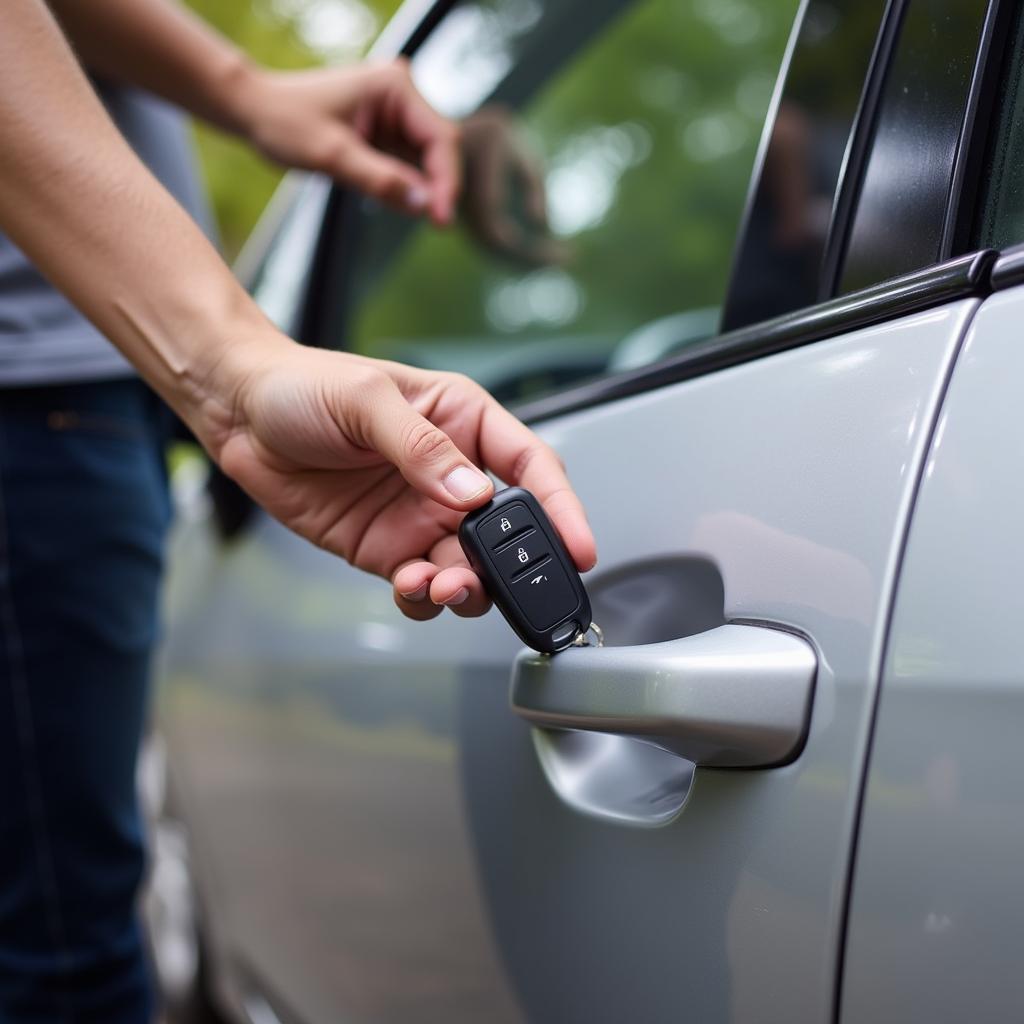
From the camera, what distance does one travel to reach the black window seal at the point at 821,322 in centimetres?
78

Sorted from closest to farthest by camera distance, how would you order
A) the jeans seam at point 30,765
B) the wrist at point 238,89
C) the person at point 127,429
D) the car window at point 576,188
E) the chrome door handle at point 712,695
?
1. the chrome door handle at point 712,695
2. the person at point 127,429
3. the jeans seam at point 30,765
4. the wrist at point 238,89
5. the car window at point 576,188

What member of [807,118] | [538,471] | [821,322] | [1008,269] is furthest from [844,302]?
[807,118]

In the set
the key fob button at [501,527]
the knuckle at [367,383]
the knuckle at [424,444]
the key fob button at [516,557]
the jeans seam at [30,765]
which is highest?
the knuckle at [367,383]

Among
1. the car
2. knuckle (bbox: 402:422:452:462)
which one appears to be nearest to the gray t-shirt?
the car

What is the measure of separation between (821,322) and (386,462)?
1.36ft

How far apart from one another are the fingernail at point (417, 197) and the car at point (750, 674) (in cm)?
30

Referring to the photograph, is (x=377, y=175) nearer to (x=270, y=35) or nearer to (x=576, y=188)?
(x=576, y=188)

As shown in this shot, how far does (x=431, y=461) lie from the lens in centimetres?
90

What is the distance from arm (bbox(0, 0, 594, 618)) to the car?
14 cm

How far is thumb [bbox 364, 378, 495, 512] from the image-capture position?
90 centimetres

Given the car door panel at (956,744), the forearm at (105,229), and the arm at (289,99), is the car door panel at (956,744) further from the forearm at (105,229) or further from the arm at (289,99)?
the arm at (289,99)

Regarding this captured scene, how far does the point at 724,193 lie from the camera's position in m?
2.27

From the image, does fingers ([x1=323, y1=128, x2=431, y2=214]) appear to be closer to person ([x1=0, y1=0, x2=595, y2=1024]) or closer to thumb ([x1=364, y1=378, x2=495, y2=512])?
person ([x1=0, y1=0, x2=595, y2=1024])

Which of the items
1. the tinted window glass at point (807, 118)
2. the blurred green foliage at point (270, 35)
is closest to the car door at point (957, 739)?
the tinted window glass at point (807, 118)
